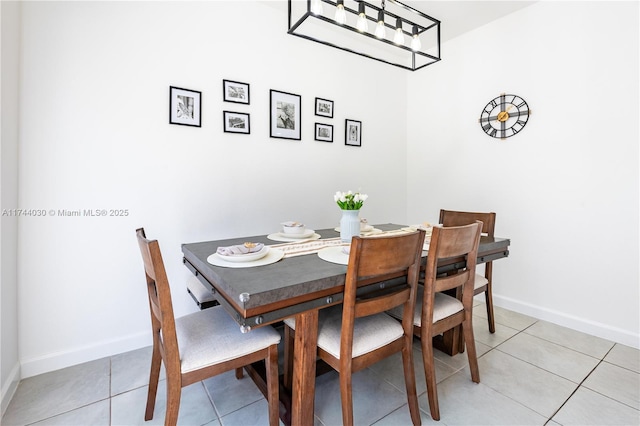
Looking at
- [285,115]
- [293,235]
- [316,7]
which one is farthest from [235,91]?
[293,235]

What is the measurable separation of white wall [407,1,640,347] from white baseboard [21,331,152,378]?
118 inches

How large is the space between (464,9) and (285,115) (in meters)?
1.75

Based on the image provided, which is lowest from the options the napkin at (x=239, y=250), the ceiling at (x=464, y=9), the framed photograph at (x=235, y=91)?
the napkin at (x=239, y=250)

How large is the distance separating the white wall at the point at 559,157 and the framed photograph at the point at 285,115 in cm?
162

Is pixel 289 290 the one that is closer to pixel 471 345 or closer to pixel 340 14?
pixel 471 345

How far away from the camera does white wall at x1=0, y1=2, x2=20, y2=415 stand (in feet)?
5.01

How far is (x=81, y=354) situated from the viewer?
6.29ft

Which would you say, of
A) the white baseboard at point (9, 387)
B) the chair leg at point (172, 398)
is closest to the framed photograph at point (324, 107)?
the chair leg at point (172, 398)

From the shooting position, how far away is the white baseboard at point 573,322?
2.14 meters

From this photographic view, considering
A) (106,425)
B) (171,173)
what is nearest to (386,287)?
(106,425)

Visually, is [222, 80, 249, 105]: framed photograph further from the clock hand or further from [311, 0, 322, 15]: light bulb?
the clock hand

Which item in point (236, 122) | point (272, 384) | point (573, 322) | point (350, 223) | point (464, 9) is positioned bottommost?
point (573, 322)

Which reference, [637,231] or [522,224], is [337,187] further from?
[637,231]

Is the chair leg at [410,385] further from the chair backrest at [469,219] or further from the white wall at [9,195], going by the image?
the white wall at [9,195]
